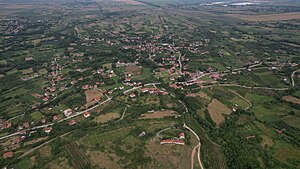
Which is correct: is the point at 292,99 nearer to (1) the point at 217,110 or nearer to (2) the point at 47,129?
(1) the point at 217,110

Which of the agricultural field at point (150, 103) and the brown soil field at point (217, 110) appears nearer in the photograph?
the agricultural field at point (150, 103)

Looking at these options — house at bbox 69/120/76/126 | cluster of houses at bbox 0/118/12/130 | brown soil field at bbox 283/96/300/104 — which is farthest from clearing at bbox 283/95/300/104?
cluster of houses at bbox 0/118/12/130

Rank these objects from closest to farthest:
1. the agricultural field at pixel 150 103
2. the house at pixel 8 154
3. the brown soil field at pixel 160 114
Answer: the agricultural field at pixel 150 103 → the house at pixel 8 154 → the brown soil field at pixel 160 114

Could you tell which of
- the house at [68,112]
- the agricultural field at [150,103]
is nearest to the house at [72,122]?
the agricultural field at [150,103]

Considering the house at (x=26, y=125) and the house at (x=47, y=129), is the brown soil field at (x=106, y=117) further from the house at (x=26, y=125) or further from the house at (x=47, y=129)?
the house at (x=26, y=125)

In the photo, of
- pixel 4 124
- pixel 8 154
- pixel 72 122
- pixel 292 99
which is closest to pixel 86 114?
pixel 72 122

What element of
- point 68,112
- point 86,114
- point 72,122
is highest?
point 86,114

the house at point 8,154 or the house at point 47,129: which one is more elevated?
the house at point 47,129

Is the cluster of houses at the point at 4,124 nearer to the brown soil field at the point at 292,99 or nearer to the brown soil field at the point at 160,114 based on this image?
the brown soil field at the point at 160,114

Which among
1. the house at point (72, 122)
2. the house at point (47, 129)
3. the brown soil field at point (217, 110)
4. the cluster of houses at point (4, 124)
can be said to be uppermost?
the brown soil field at point (217, 110)

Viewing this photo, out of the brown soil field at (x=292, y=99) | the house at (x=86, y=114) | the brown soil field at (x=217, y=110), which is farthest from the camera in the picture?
the brown soil field at (x=292, y=99)
